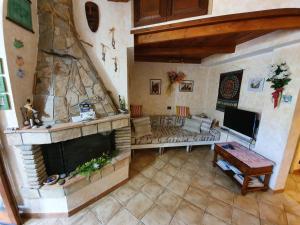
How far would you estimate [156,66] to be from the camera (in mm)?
3768

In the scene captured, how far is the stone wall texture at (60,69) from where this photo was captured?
1748 millimetres

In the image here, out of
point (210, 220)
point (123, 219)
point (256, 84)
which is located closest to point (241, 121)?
point (256, 84)

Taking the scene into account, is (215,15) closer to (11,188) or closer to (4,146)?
(4,146)

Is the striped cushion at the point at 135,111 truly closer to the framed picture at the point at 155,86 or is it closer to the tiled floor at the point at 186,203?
the framed picture at the point at 155,86

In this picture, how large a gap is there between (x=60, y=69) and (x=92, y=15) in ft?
2.98

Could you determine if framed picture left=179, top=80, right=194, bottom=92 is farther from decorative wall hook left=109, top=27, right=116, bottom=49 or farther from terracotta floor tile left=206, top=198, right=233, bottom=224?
terracotta floor tile left=206, top=198, right=233, bottom=224

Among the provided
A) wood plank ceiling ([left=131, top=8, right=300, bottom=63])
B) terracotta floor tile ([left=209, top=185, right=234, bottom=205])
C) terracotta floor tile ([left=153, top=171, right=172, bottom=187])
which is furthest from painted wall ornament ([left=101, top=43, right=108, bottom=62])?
terracotta floor tile ([left=209, top=185, right=234, bottom=205])

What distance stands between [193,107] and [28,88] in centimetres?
367

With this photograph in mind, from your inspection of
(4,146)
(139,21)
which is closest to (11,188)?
(4,146)

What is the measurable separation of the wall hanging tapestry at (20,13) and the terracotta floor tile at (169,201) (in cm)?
279

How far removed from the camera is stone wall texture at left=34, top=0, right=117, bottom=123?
1.75 m

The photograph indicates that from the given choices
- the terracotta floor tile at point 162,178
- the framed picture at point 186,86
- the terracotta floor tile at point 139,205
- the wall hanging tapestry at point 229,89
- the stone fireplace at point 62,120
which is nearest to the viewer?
the stone fireplace at point 62,120

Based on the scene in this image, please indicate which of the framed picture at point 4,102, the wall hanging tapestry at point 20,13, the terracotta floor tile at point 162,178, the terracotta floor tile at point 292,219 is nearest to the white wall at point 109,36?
the wall hanging tapestry at point 20,13

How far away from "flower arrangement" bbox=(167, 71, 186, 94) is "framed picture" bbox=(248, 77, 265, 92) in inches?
64.3
